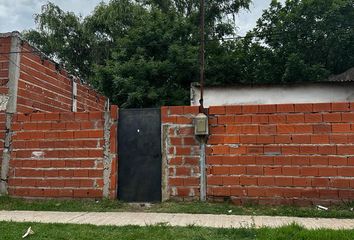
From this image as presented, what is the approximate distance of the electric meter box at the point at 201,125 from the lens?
6.63 m

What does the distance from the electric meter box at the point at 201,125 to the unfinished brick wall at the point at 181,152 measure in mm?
177

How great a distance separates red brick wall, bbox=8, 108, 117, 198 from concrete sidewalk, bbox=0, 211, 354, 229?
0.90 metres

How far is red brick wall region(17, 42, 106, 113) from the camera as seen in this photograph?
26.1ft

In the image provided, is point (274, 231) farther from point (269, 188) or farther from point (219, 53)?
point (219, 53)

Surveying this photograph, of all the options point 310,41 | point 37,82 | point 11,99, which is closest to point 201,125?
point 11,99

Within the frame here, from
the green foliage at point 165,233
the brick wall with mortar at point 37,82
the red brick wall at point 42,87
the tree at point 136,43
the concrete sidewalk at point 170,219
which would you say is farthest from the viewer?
the tree at point 136,43

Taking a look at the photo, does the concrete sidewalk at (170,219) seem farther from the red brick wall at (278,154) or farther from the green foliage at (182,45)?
the green foliage at (182,45)

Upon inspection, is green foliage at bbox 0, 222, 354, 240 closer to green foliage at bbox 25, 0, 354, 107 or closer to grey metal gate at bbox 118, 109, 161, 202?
grey metal gate at bbox 118, 109, 161, 202

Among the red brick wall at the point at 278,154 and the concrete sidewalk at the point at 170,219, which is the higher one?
the red brick wall at the point at 278,154

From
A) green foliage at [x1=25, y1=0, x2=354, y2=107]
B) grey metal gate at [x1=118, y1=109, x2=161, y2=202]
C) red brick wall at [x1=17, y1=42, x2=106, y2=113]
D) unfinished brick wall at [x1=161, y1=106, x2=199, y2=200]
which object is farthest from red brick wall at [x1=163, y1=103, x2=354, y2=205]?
green foliage at [x1=25, y1=0, x2=354, y2=107]

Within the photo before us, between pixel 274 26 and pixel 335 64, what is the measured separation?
188 inches

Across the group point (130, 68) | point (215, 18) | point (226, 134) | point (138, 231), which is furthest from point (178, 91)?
point (138, 231)

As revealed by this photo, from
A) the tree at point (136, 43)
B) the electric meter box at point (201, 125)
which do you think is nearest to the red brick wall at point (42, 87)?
the electric meter box at point (201, 125)

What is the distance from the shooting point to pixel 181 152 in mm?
6781
